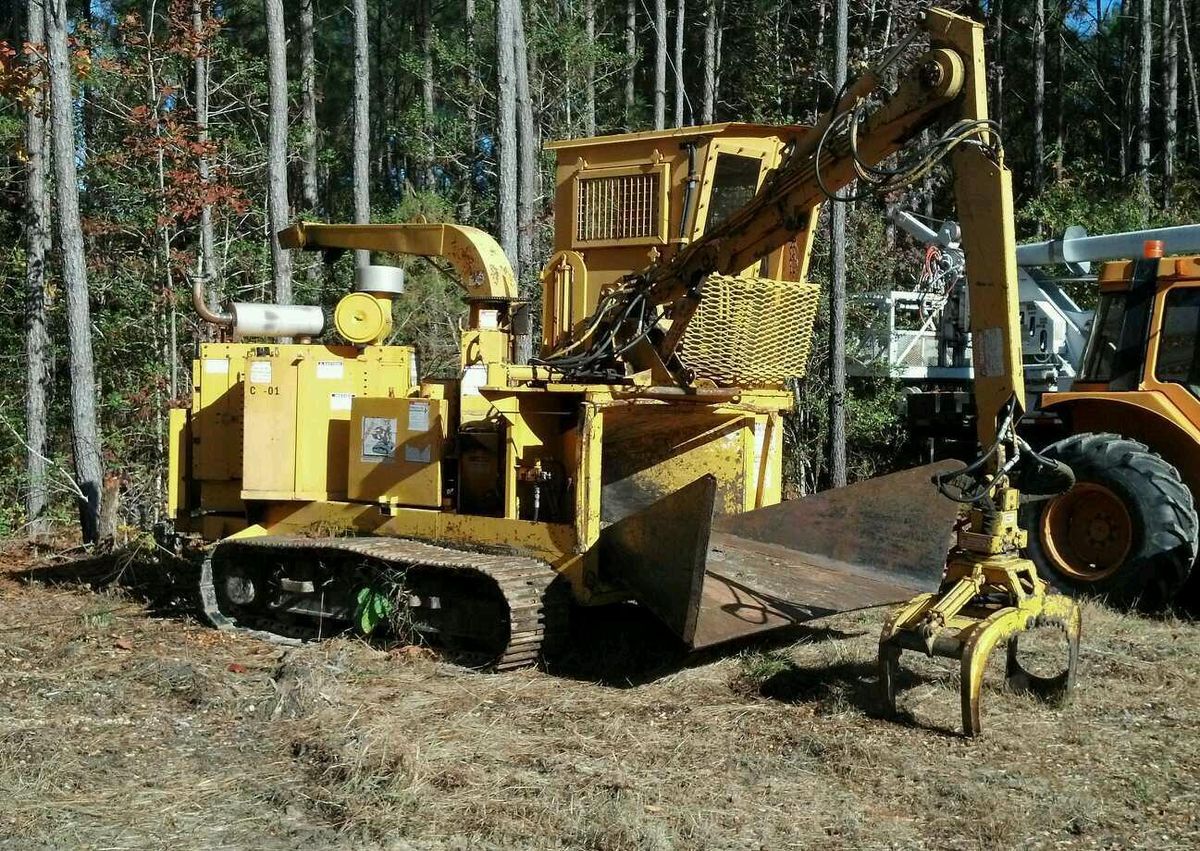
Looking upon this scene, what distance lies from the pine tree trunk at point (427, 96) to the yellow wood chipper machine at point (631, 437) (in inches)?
548

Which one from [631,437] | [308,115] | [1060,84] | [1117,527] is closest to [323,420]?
[631,437]

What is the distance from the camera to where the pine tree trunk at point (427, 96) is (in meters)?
22.6

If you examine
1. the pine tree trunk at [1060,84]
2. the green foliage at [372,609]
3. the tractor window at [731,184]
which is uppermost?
the pine tree trunk at [1060,84]

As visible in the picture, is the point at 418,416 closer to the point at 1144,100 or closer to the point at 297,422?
the point at 297,422

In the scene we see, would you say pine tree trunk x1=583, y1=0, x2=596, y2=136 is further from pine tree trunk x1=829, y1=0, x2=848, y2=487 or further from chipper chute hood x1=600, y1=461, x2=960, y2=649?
chipper chute hood x1=600, y1=461, x2=960, y2=649

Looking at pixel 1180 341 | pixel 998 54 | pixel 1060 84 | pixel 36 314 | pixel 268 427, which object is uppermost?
pixel 998 54

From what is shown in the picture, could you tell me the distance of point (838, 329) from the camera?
13.7 m

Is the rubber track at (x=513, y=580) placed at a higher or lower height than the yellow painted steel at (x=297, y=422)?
lower

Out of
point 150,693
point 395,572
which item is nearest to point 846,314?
point 395,572

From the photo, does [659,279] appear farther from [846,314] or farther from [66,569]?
[846,314]

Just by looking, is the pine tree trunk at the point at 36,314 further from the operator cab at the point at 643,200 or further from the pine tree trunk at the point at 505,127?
the operator cab at the point at 643,200

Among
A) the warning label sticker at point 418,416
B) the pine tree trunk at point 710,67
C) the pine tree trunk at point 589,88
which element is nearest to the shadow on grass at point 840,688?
the warning label sticker at point 418,416

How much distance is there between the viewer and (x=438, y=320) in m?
16.5

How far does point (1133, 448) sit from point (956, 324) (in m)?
6.06
